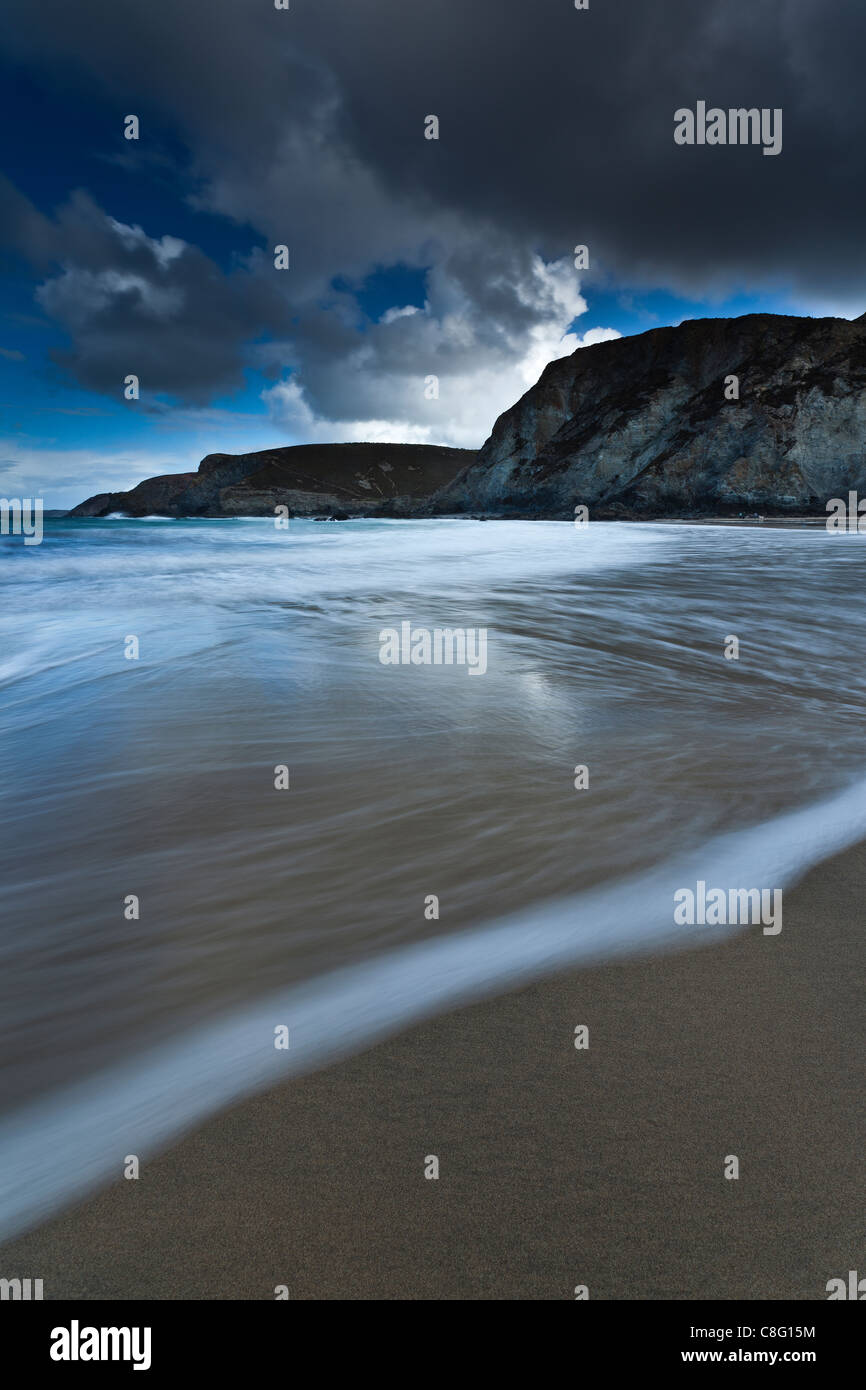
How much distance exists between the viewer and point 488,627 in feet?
26.7

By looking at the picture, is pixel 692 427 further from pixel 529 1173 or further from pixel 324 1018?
pixel 529 1173

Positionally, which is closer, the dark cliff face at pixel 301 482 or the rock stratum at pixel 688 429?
the rock stratum at pixel 688 429

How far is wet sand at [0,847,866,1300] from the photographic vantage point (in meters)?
1.21

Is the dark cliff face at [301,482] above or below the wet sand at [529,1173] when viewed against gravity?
above

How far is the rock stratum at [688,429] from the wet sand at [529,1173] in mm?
59355

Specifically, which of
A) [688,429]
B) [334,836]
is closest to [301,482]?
[688,429]

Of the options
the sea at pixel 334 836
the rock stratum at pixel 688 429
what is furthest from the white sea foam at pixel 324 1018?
the rock stratum at pixel 688 429

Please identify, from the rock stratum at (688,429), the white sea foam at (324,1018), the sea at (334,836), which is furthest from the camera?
the rock stratum at (688,429)

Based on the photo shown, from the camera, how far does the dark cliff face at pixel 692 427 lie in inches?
2088

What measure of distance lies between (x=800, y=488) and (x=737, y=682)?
5668 centimetres

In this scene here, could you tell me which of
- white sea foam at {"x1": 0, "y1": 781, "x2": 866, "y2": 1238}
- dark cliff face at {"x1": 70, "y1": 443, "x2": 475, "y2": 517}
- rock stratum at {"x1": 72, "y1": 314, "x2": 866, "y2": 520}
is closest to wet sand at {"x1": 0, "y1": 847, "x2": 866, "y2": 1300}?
white sea foam at {"x1": 0, "y1": 781, "x2": 866, "y2": 1238}

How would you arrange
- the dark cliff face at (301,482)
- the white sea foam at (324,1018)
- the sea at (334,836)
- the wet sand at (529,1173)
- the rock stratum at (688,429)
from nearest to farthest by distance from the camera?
the wet sand at (529,1173) → the white sea foam at (324,1018) → the sea at (334,836) → the rock stratum at (688,429) → the dark cliff face at (301,482)

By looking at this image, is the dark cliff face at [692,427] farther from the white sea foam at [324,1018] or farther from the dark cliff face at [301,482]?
the white sea foam at [324,1018]
